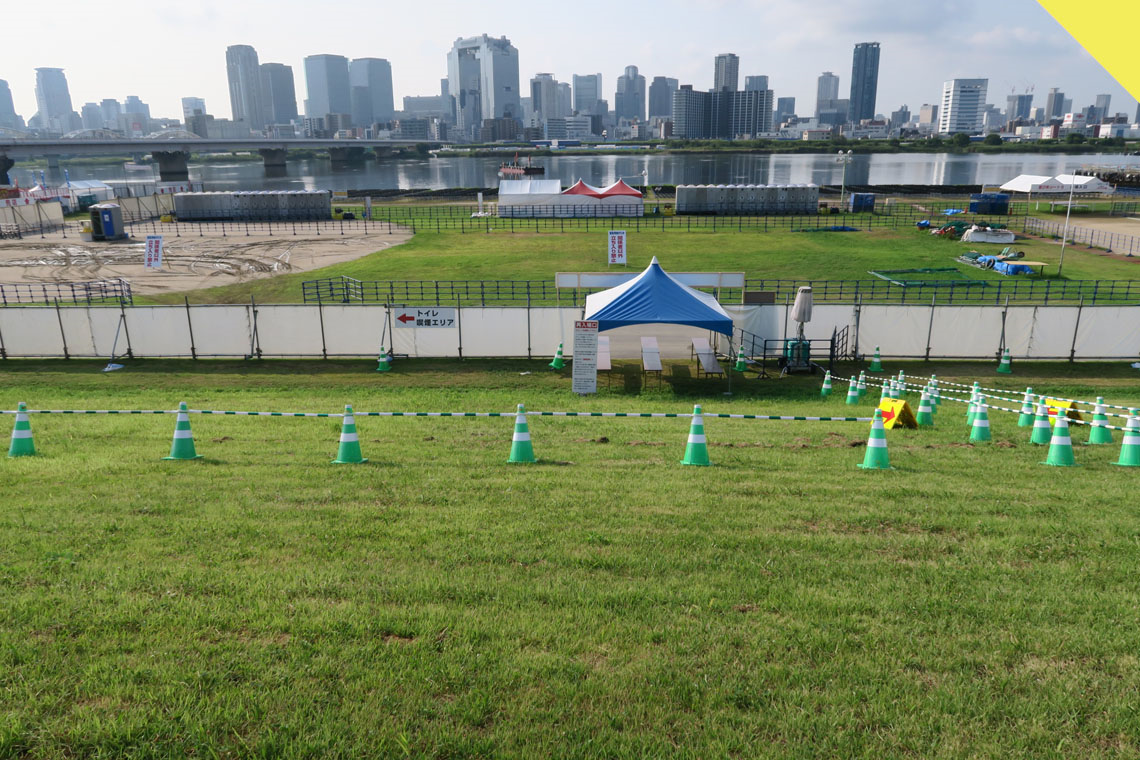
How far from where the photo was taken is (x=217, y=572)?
655cm

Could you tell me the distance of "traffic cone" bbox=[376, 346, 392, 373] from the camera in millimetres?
24078

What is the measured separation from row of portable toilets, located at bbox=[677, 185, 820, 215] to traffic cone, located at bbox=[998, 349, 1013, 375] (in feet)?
180

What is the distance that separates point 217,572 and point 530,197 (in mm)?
72108

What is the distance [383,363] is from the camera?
24234mm

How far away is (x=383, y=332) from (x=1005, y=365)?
62.6 feet

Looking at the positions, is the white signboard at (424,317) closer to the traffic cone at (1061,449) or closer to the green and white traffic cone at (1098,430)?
the green and white traffic cone at (1098,430)

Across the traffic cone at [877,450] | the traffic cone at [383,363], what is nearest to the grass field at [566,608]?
the traffic cone at [877,450]

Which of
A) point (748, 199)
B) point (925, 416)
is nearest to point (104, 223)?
point (748, 199)

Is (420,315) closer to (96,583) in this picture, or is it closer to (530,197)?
(96,583)

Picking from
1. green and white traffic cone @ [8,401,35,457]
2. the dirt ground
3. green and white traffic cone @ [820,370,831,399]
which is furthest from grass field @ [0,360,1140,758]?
the dirt ground

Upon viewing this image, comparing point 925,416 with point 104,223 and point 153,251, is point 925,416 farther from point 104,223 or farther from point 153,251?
point 104,223

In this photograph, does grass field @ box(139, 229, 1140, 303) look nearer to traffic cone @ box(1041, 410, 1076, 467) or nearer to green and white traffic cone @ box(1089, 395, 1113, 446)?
green and white traffic cone @ box(1089, 395, 1113, 446)

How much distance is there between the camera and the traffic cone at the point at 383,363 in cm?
2408

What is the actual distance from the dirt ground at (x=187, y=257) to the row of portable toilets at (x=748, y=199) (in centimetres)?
2845
